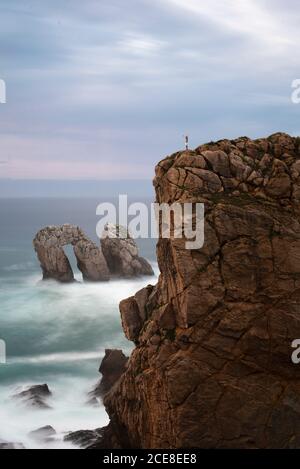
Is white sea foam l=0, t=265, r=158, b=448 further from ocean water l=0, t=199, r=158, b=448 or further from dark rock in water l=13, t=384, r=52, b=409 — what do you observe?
dark rock in water l=13, t=384, r=52, b=409

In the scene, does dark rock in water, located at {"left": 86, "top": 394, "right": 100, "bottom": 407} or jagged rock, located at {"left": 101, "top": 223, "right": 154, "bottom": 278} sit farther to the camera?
jagged rock, located at {"left": 101, "top": 223, "right": 154, "bottom": 278}

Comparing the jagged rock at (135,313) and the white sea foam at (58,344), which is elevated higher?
the jagged rock at (135,313)

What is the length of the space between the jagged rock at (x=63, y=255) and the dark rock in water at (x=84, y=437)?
67.5m

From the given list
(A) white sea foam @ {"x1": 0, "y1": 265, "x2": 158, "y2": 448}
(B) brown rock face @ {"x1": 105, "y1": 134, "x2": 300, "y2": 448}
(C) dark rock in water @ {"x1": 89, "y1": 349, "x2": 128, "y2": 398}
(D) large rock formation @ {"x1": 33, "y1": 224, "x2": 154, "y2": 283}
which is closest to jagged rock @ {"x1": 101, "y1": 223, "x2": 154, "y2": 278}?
(D) large rock formation @ {"x1": 33, "y1": 224, "x2": 154, "y2": 283}

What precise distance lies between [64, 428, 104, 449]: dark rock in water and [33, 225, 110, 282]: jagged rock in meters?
67.5

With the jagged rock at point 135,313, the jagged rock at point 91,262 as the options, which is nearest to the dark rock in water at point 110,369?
the jagged rock at point 135,313

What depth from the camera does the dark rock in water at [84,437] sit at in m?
49.5

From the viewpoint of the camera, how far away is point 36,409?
58.7 metres

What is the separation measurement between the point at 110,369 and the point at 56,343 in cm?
1836

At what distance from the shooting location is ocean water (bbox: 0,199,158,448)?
56500 millimetres

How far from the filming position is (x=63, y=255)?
121562 mm

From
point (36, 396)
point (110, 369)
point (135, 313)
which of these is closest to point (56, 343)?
point (110, 369)

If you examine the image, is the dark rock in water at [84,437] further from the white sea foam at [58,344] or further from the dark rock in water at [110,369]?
the dark rock in water at [110,369]

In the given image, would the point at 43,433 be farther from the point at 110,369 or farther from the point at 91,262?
the point at 91,262
